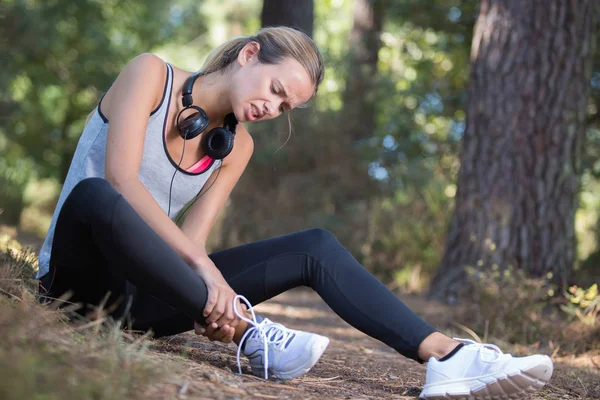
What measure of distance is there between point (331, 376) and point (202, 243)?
69cm

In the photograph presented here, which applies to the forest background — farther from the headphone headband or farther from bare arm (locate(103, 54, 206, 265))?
bare arm (locate(103, 54, 206, 265))

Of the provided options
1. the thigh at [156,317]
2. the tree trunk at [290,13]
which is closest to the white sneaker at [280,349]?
the thigh at [156,317]

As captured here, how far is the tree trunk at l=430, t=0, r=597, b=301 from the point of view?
15.9ft

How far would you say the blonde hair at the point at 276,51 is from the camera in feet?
8.46

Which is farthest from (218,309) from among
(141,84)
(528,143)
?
(528,143)

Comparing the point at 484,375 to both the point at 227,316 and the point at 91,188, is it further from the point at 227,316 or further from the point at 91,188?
the point at 91,188

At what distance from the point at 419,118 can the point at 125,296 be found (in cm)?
712

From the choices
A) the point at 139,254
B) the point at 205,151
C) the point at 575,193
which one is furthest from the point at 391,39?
the point at 139,254

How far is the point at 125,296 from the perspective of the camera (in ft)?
8.11

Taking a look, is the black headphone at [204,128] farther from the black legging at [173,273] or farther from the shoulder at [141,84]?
the black legging at [173,273]

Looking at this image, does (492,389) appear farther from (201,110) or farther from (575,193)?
(575,193)

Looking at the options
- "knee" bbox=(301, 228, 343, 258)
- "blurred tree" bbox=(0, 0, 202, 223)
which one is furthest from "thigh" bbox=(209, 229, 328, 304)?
"blurred tree" bbox=(0, 0, 202, 223)

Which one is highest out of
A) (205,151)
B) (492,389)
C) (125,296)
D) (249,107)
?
(249,107)

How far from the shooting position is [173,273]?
6.93 ft
